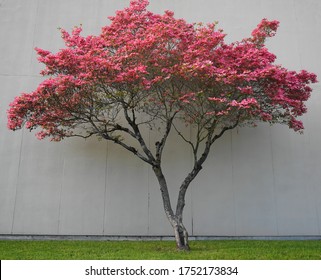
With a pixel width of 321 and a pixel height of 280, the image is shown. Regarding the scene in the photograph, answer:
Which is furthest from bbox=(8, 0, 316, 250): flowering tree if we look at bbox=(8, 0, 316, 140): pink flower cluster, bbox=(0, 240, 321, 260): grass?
bbox=(0, 240, 321, 260): grass

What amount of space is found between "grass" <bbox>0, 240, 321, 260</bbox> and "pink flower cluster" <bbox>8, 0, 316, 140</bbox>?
9.00 ft

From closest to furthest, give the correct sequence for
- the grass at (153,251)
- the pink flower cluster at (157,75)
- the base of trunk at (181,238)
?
1. the grass at (153,251)
2. the pink flower cluster at (157,75)
3. the base of trunk at (181,238)

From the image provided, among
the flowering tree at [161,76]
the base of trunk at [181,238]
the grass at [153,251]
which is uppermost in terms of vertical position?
the flowering tree at [161,76]

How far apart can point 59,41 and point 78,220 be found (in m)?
5.30

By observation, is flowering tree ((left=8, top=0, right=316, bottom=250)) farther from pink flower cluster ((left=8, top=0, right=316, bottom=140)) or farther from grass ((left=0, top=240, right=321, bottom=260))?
grass ((left=0, top=240, right=321, bottom=260))

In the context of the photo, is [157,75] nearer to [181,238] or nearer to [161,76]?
[161,76]

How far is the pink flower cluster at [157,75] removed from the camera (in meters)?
6.78

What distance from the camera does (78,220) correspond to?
9.04 m

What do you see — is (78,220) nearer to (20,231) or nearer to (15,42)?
(20,231)

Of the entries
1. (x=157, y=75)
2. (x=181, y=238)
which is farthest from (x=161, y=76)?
(x=181, y=238)

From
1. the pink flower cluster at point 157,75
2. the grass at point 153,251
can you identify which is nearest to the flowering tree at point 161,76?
the pink flower cluster at point 157,75

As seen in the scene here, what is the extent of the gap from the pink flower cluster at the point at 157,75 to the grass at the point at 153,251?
274cm

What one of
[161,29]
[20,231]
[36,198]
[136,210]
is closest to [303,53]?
[161,29]

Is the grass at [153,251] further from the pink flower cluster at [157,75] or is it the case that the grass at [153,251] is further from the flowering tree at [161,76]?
the pink flower cluster at [157,75]
